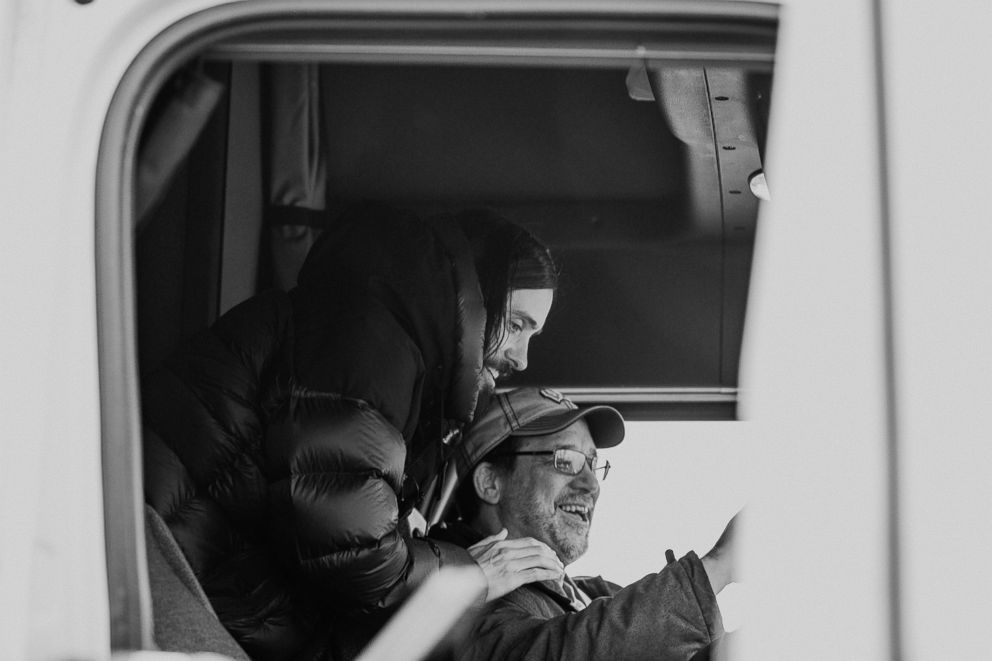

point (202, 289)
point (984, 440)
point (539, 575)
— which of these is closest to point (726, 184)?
point (539, 575)

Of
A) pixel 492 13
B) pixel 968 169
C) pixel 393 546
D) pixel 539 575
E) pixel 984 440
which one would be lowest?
pixel 539 575

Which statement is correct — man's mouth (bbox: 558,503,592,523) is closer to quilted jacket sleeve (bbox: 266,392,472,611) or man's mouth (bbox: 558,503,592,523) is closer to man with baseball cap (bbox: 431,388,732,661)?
man with baseball cap (bbox: 431,388,732,661)

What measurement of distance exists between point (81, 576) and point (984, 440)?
699 mm

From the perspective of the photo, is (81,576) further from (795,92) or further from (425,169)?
(425,169)

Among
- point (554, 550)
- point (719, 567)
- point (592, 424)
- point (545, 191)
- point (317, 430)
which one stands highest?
point (545, 191)

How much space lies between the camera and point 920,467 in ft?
2.89

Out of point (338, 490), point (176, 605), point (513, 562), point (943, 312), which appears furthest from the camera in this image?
point (513, 562)

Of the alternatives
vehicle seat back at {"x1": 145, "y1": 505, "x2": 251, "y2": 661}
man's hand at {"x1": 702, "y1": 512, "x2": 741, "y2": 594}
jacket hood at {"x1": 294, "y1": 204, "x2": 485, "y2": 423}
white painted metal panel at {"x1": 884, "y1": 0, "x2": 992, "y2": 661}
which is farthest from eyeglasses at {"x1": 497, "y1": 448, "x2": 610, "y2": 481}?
white painted metal panel at {"x1": 884, "y1": 0, "x2": 992, "y2": 661}

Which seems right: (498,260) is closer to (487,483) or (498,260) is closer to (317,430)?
(487,483)

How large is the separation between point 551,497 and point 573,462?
3.3 inches

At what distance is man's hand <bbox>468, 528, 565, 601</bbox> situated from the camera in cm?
218

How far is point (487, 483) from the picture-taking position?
252cm

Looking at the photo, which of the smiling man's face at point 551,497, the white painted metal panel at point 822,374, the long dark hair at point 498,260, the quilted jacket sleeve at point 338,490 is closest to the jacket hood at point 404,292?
the quilted jacket sleeve at point 338,490

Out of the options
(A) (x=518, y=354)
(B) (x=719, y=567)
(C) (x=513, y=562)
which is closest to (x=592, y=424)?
(A) (x=518, y=354)
